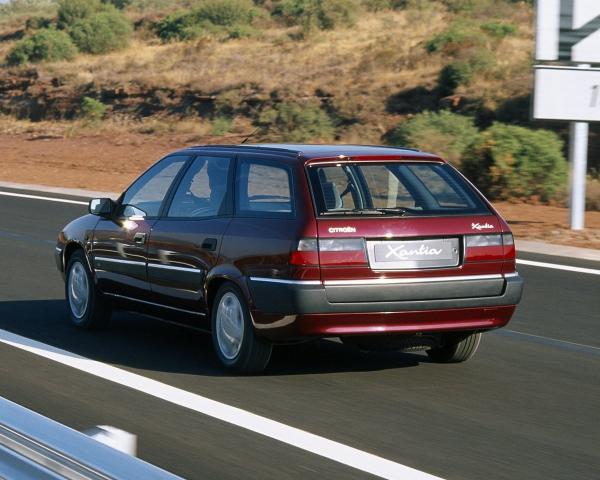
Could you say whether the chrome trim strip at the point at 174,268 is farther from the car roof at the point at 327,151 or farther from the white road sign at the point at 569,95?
the white road sign at the point at 569,95

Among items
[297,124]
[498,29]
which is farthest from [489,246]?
[498,29]

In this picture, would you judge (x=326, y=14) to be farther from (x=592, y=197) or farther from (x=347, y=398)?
(x=347, y=398)

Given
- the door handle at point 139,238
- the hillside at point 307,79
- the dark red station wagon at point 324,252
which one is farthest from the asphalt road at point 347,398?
the hillside at point 307,79

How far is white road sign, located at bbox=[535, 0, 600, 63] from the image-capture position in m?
16.3

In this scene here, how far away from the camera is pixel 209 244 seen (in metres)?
8.10

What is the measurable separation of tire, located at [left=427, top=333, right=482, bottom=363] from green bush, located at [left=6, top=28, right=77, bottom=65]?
51.9m

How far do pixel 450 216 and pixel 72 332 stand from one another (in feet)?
11.3

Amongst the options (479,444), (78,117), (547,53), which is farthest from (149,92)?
(479,444)

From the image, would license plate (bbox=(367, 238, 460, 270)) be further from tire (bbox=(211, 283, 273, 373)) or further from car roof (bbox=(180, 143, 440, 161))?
tire (bbox=(211, 283, 273, 373))

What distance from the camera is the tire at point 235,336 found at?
777cm

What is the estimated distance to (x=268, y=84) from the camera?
4341 centimetres

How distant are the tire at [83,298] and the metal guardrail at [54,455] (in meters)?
5.50

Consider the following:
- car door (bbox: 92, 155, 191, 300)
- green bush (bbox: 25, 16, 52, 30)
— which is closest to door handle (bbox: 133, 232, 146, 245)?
car door (bbox: 92, 155, 191, 300)

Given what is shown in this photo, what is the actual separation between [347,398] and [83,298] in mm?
3213
